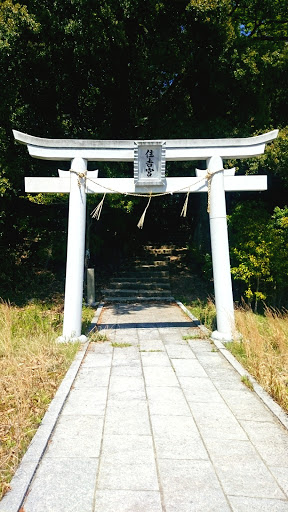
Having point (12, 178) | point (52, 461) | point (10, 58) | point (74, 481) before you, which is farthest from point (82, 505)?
point (10, 58)

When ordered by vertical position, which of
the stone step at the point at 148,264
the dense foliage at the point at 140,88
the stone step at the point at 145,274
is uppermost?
the dense foliage at the point at 140,88

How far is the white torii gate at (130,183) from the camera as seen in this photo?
6.14 metres

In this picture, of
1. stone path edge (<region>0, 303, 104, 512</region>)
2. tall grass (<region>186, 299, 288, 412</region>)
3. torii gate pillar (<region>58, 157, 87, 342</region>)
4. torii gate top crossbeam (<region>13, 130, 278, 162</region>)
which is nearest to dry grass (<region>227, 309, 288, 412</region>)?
tall grass (<region>186, 299, 288, 412</region>)

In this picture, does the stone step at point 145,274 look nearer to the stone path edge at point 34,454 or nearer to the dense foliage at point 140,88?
the dense foliage at point 140,88

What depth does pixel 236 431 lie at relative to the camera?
→ 329 centimetres

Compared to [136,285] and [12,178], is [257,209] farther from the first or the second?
[12,178]

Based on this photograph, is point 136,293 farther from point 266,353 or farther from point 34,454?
point 34,454

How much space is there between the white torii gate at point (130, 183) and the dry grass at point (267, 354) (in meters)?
0.49

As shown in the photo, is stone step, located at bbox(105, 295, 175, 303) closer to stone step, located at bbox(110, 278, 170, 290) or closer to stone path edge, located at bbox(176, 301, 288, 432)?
stone step, located at bbox(110, 278, 170, 290)

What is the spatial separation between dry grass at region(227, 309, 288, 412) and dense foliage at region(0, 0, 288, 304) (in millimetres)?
2940

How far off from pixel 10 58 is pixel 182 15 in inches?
169

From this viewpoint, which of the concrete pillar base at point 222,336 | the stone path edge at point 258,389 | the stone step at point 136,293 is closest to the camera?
the stone path edge at point 258,389

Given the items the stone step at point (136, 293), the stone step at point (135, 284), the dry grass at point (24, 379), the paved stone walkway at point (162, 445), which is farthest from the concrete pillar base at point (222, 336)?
the stone step at point (135, 284)

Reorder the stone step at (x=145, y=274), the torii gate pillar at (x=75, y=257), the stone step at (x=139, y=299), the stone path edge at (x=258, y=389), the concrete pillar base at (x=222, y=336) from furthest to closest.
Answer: the stone step at (x=145, y=274) < the stone step at (x=139, y=299) < the concrete pillar base at (x=222, y=336) < the torii gate pillar at (x=75, y=257) < the stone path edge at (x=258, y=389)
